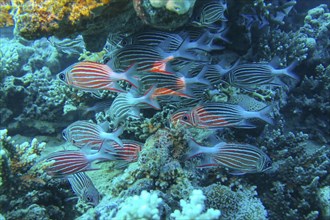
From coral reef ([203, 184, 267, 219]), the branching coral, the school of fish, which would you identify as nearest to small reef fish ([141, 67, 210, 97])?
the school of fish

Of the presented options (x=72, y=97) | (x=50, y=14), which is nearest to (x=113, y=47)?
(x=50, y=14)

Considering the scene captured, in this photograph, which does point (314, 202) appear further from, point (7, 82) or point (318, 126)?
point (7, 82)

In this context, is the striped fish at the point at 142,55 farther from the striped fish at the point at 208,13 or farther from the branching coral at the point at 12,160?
the branching coral at the point at 12,160

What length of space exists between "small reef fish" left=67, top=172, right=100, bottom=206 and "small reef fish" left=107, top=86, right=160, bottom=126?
2.98 feet

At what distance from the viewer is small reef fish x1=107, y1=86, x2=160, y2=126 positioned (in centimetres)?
344

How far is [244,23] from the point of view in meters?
4.95

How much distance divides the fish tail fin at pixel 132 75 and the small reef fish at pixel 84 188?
1.32 meters

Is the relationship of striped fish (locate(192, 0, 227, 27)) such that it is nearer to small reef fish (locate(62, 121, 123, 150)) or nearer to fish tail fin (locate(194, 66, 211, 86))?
fish tail fin (locate(194, 66, 211, 86))

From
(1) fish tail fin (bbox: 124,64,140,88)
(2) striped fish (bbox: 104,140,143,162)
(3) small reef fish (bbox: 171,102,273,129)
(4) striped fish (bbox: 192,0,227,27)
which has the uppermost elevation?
(4) striped fish (bbox: 192,0,227,27)

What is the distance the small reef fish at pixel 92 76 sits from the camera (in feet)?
10.6

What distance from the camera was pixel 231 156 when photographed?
3.46 metres

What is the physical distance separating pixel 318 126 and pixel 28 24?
528 centimetres

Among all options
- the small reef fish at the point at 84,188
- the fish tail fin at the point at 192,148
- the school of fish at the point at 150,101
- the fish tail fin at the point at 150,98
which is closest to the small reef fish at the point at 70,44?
the school of fish at the point at 150,101

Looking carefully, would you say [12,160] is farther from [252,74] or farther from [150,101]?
[252,74]
